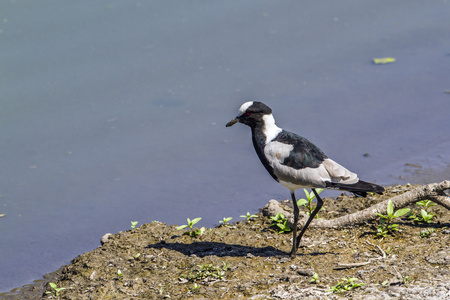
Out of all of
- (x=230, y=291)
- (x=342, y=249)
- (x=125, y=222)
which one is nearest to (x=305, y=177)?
(x=342, y=249)

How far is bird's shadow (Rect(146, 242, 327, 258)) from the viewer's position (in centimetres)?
585

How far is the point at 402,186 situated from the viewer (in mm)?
7000

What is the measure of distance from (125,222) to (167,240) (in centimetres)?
110

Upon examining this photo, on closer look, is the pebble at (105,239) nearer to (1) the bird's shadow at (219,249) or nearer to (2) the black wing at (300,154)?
(1) the bird's shadow at (219,249)

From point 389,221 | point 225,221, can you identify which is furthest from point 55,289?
point 389,221

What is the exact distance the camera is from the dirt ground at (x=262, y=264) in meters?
4.92

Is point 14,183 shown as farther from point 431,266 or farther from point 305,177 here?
point 431,266

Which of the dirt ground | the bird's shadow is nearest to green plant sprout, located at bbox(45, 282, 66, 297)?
the dirt ground

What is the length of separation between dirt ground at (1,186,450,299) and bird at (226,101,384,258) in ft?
1.21

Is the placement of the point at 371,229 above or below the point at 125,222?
below

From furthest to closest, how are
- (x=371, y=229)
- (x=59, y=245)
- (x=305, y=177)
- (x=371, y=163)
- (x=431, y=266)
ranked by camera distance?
(x=371, y=163) < (x=59, y=245) < (x=371, y=229) < (x=305, y=177) < (x=431, y=266)

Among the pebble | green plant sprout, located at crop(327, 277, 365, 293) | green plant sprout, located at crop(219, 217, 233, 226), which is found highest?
the pebble

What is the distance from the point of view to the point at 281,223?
20.7 ft

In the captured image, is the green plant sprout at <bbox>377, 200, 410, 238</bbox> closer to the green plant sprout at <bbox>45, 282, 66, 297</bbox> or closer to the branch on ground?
the branch on ground
